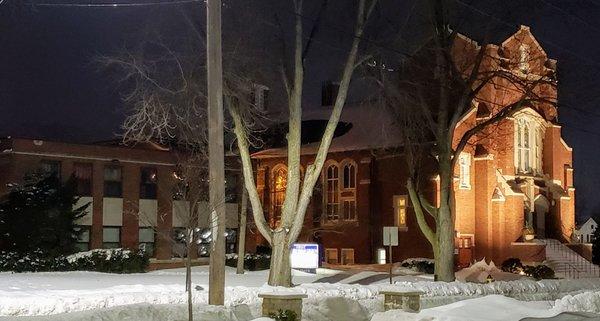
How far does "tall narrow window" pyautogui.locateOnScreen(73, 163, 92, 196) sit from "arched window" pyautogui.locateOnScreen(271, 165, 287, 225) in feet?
41.3

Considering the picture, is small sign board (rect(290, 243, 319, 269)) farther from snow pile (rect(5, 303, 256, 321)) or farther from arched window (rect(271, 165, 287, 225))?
arched window (rect(271, 165, 287, 225))

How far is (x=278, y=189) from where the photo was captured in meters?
50.4

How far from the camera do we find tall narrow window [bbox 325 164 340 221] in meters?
47.8

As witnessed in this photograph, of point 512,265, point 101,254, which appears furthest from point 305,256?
point 512,265

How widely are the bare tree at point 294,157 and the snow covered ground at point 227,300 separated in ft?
3.60

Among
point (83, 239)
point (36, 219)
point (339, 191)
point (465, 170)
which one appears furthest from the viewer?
point (339, 191)

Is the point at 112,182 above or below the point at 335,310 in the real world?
above

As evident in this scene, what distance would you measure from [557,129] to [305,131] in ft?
50.2

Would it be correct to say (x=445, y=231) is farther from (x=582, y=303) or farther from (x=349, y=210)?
(x=349, y=210)

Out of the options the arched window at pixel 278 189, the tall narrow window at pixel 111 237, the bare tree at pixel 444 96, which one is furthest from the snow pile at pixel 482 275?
the tall narrow window at pixel 111 237

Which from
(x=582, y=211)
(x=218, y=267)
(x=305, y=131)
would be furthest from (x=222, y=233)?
(x=582, y=211)

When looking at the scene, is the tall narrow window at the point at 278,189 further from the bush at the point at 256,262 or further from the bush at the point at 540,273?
the bush at the point at 540,273

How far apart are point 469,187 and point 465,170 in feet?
3.14

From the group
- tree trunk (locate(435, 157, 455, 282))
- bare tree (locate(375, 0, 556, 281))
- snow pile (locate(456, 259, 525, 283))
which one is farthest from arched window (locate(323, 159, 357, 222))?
tree trunk (locate(435, 157, 455, 282))
